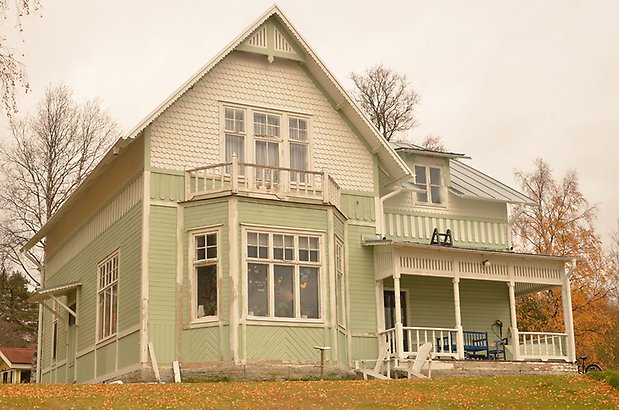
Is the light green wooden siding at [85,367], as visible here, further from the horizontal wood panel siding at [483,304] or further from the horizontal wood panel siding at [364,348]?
the horizontal wood panel siding at [483,304]

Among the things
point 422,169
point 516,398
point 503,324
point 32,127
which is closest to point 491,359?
point 503,324

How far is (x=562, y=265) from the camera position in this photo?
97.7ft

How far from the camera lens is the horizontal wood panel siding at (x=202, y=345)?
24109 mm

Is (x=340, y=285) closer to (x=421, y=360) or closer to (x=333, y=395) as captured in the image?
(x=421, y=360)

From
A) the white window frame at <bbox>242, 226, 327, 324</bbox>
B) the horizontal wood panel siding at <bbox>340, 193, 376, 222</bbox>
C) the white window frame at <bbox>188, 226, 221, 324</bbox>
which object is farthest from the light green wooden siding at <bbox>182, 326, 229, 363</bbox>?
the horizontal wood panel siding at <bbox>340, 193, 376, 222</bbox>

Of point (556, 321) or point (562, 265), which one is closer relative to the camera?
point (562, 265)

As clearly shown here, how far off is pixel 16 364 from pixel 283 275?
25727 mm

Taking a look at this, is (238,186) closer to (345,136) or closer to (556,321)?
(345,136)

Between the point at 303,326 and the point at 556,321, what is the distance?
18.9 m

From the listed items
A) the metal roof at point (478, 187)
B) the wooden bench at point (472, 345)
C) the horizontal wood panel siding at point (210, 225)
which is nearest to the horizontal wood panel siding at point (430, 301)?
the wooden bench at point (472, 345)

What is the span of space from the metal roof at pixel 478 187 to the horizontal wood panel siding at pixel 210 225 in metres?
9.23

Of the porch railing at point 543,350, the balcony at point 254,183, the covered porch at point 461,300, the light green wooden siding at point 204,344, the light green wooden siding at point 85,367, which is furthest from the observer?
the porch railing at point 543,350

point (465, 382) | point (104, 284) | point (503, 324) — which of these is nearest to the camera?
point (465, 382)

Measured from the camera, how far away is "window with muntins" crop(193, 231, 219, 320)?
24641mm
